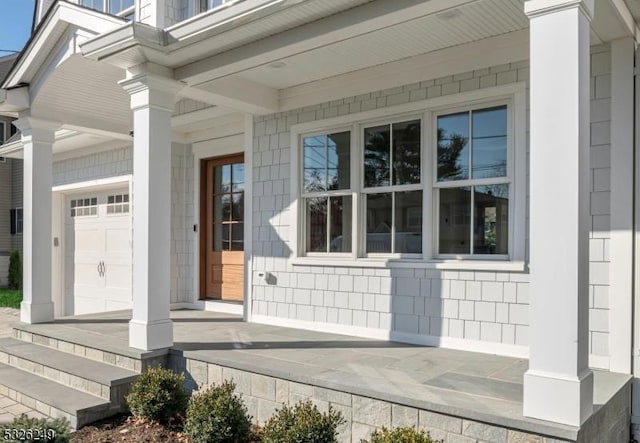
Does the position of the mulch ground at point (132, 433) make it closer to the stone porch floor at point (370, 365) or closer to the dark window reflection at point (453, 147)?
the stone porch floor at point (370, 365)

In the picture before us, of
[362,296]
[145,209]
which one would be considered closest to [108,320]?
[145,209]

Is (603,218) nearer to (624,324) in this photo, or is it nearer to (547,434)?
(624,324)

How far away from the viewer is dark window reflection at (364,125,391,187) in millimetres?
4926

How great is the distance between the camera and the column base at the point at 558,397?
2.50 m

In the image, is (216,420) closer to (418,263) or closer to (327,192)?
(418,263)

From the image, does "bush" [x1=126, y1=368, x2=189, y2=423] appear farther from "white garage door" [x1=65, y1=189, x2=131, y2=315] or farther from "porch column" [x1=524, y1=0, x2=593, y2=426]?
"white garage door" [x1=65, y1=189, x2=131, y2=315]

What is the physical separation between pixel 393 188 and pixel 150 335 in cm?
255

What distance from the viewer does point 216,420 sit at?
3262mm

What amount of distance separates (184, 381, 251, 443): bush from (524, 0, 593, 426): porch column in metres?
1.79

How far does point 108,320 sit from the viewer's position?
6207mm

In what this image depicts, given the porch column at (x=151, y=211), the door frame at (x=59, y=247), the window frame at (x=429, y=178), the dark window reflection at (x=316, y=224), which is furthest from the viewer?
the door frame at (x=59, y=247)

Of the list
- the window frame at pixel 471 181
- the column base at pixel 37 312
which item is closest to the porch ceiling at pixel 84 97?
the column base at pixel 37 312

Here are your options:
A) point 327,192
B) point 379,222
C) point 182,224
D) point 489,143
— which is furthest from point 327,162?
point 182,224

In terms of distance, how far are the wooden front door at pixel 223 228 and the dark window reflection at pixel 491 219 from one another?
324 cm
